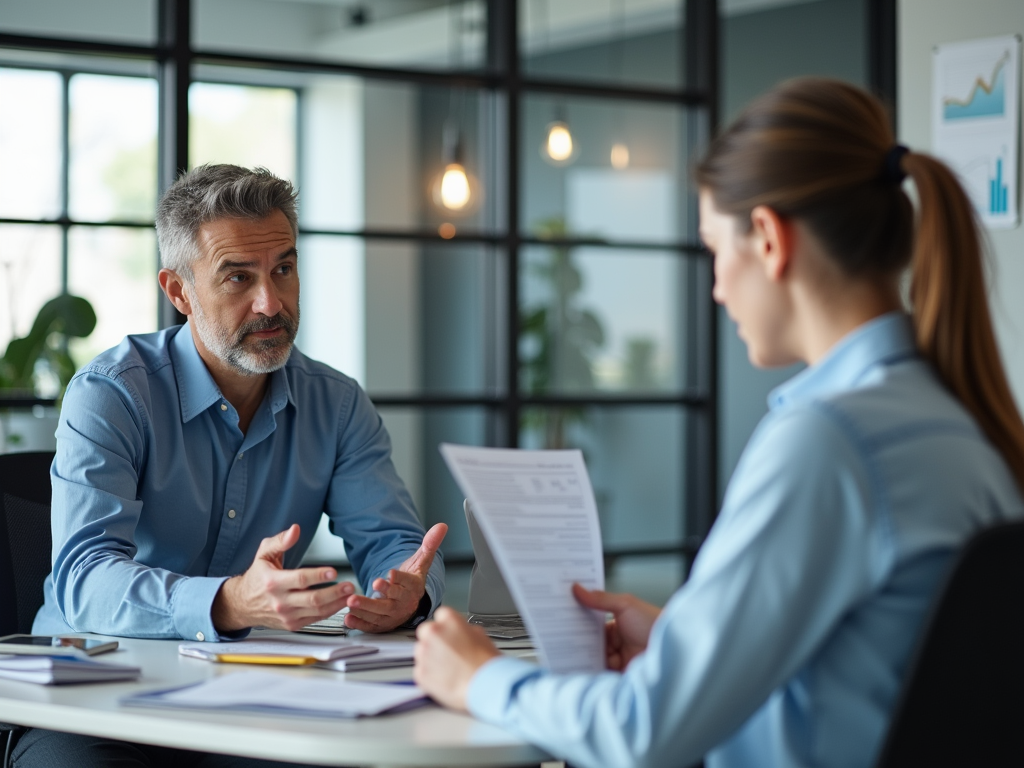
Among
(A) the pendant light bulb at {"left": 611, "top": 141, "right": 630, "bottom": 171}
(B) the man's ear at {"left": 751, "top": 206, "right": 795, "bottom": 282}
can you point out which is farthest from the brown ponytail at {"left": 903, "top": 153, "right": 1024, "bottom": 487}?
(A) the pendant light bulb at {"left": 611, "top": 141, "right": 630, "bottom": 171}

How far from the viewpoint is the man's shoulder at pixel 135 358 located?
2.07 meters

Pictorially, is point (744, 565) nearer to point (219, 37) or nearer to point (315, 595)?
point (315, 595)

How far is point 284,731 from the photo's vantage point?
4.00ft

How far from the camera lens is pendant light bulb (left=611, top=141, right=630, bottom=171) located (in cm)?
735

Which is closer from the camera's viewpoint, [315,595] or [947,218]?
[947,218]

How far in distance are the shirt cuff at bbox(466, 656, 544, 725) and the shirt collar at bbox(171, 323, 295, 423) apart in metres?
1.03

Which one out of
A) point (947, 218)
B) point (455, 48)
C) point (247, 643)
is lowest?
point (247, 643)

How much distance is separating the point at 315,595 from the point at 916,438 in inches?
32.1

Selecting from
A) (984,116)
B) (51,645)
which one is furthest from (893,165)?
(984,116)

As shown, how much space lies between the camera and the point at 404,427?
827 centimetres

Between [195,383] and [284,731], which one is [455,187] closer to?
[195,383]

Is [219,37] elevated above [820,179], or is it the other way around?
[219,37]

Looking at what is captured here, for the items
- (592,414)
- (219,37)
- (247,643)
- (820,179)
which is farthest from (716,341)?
(219,37)

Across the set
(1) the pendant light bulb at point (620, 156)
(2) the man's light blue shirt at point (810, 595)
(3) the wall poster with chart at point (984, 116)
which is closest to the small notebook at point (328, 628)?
(2) the man's light blue shirt at point (810, 595)
